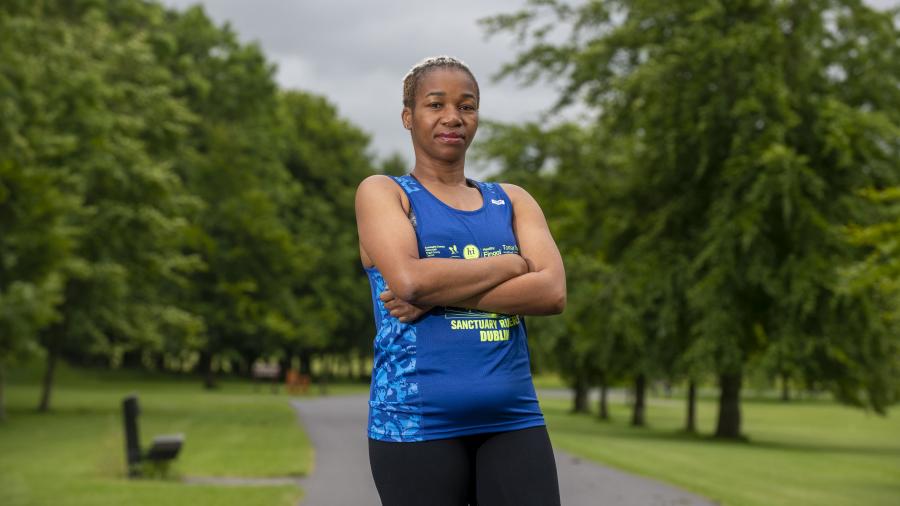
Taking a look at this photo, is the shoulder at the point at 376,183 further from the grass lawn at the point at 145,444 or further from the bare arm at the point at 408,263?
the grass lawn at the point at 145,444

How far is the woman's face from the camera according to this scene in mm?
3059

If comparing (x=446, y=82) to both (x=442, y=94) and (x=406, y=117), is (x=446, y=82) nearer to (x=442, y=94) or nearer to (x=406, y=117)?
(x=442, y=94)

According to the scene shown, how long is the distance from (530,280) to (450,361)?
34 cm

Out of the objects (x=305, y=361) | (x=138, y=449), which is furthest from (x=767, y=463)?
(x=305, y=361)

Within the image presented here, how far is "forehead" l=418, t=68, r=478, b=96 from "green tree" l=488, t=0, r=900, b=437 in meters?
19.9

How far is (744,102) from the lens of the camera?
22.8 meters

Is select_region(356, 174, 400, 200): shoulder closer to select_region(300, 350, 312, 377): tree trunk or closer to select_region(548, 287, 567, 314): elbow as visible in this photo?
select_region(548, 287, 567, 314): elbow

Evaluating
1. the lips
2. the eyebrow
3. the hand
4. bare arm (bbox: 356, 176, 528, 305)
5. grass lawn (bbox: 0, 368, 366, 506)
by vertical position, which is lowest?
grass lawn (bbox: 0, 368, 366, 506)

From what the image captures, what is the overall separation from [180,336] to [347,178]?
30.0 m

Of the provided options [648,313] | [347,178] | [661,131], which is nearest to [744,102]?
[661,131]

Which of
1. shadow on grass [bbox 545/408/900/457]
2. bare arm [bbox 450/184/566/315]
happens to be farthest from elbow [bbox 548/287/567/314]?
shadow on grass [bbox 545/408/900/457]

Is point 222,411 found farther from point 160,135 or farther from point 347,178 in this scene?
point 347,178

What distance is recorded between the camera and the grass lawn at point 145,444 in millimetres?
11734

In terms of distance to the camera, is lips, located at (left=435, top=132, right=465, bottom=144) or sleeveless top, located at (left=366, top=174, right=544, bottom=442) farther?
lips, located at (left=435, top=132, right=465, bottom=144)
